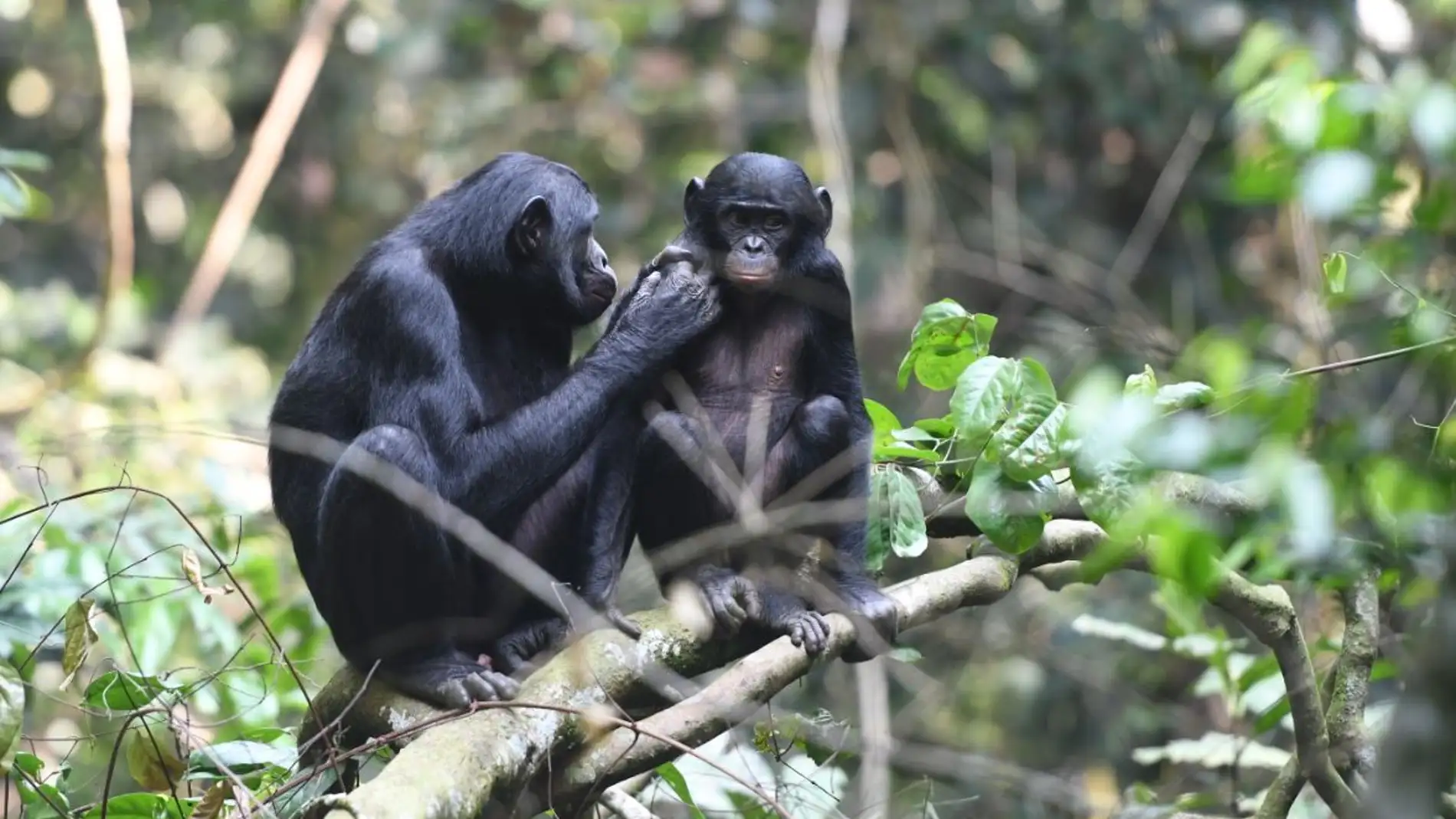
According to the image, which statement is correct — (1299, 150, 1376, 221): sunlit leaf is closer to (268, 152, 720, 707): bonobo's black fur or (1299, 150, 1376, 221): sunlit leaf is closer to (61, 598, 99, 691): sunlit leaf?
(268, 152, 720, 707): bonobo's black fur

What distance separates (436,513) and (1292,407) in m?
2.57

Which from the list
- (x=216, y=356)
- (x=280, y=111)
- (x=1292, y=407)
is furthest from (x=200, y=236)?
(x=1292, y=407)

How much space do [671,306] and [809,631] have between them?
4.00ft

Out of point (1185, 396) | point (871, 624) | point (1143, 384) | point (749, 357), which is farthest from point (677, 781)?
point (1185, 396)

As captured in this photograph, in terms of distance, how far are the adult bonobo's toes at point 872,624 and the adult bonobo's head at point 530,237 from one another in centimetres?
137

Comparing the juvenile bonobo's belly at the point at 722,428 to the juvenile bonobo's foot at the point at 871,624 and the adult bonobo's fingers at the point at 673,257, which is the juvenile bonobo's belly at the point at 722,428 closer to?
the adult bonobo's fingers at the point at 673,257

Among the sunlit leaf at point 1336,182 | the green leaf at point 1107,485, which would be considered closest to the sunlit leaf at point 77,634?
the green leaf at point 1107,485

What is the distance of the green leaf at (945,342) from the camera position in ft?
14.7

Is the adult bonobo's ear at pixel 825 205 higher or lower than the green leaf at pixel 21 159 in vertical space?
lower

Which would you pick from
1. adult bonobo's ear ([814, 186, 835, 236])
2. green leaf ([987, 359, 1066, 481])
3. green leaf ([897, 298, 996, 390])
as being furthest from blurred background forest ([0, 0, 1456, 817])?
green leaf ([987, 359, 1066, 481])

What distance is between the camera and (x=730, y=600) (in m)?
4.61

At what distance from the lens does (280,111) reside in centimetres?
1030

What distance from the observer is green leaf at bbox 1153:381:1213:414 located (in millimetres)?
3533

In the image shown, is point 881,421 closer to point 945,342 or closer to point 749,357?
point 945,342
